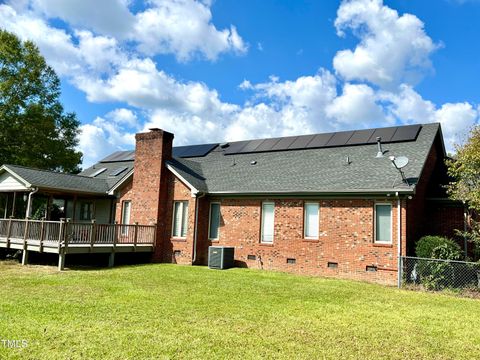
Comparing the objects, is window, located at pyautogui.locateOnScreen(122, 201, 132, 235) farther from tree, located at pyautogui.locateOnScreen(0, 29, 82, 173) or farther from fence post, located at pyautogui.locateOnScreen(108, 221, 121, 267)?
tree, located at pyautogui.locateOnScreen(0, 29, 82, 173)

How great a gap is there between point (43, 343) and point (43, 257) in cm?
1273

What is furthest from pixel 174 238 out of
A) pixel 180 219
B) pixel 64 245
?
pixel 64 245

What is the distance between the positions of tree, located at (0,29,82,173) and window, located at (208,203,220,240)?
17.6 meters

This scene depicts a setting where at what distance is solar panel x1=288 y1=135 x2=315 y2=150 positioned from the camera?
807 inches

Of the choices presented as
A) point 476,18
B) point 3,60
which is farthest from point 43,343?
point 3,60

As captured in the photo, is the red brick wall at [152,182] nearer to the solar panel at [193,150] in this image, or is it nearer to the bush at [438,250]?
the solar panel at [193,150]

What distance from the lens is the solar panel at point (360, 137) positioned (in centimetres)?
1862

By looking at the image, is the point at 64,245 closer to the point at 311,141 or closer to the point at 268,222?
the point at 268,222

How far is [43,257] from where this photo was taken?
1739 cm

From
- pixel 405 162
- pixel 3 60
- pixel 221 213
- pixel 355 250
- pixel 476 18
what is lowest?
pixel 355 250

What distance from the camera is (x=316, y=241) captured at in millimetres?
14789

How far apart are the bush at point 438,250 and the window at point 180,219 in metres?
9.49

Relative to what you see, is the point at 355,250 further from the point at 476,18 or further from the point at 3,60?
the point at 3,60

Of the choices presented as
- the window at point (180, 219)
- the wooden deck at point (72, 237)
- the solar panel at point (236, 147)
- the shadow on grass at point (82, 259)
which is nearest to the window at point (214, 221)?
the window at point (180, 219)
